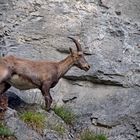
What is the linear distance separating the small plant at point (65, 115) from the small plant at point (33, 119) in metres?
0.97

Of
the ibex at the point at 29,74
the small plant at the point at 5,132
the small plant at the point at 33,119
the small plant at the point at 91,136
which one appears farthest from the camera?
the small plant at the point at 91,136

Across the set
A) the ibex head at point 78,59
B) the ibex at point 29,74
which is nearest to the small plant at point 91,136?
the ibex at point 29,74

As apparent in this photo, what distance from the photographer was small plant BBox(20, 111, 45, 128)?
11414mm

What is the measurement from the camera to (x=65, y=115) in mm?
12562

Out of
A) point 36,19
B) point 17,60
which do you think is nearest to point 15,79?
point 17,60

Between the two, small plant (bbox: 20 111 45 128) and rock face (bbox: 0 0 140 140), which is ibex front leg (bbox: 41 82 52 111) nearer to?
small plant (bbox: 20 111 45 128)

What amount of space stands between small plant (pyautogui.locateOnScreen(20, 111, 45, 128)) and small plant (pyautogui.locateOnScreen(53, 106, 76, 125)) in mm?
972

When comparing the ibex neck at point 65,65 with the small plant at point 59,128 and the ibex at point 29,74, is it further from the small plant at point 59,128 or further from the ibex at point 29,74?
the small plant at point 59,128

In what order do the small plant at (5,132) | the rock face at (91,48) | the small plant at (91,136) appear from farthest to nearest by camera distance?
the rock face at (91,48) < the small plant at (91,136) < the small plant at (5,132)

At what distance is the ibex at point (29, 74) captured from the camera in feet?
38.6

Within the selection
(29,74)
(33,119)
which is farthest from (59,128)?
(29,74)

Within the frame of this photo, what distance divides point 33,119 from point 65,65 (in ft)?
5.34

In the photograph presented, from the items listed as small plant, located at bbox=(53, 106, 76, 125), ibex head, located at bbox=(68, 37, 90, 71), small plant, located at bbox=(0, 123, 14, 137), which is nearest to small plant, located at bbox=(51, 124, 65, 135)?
small plant, located at bbox=(53, 106, 76, 125)

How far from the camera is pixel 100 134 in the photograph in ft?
39.8
